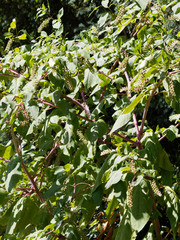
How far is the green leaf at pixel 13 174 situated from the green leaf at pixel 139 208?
496 mm

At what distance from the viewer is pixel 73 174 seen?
5.77ft

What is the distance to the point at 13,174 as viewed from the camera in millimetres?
1638

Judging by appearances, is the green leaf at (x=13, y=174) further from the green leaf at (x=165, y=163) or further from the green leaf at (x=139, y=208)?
the green leaf at (x=165, y=163)

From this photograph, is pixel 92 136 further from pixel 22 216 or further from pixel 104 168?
pixel 22 216

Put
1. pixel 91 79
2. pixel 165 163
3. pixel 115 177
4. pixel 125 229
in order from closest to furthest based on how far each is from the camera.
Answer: pixel 115 177 → pixel 125 229 → pixel 91 79 → pixel 165 163

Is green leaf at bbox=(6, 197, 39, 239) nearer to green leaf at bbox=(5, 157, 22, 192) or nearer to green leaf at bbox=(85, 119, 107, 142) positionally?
green leaf at bbox=(5, 157, 22, 192)

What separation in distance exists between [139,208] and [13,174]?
0.55 meters

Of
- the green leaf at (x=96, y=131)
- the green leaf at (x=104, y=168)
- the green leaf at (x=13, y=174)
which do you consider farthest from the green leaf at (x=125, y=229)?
the green leaf at (x=13, y=174)

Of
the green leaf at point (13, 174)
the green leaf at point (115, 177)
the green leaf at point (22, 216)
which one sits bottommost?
the green leaf at point (22, 216)

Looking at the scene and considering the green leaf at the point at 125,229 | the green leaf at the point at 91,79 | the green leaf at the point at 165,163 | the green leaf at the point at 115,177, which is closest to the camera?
the green leaf at the point at 115,177

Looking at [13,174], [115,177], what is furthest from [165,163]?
[13,174]

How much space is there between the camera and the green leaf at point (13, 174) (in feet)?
→ 5.26

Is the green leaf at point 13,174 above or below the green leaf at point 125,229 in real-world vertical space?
above

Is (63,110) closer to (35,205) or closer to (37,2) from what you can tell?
(35,205)
